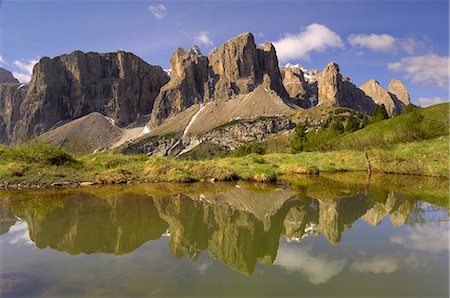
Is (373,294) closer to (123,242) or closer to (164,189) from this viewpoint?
(123,242)

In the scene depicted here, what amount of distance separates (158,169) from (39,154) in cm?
900

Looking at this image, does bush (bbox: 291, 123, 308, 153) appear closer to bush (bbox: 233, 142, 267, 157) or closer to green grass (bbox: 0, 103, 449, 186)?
bush (bbox: 233, 142, 267, 157)

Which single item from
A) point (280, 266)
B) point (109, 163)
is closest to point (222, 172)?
point (109, 163)

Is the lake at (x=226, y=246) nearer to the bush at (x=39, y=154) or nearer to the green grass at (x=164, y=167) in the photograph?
the green grass at (x=164, y=167)

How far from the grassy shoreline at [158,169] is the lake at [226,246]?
646 cm

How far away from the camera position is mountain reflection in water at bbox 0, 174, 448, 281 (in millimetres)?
9484

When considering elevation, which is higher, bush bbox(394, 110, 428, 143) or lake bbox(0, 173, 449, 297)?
bush bbox(394, 110, 428, 143)

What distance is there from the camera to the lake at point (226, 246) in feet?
22.1

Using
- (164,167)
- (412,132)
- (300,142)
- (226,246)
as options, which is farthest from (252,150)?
(226,246)

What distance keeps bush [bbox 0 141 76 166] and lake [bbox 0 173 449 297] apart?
29.5 ft

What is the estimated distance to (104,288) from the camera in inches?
263

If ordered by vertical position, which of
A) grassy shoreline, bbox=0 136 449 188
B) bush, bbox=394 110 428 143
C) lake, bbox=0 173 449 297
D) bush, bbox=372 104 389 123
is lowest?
lake, bbox=0 173 449 297

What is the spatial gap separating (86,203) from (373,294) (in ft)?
44.1

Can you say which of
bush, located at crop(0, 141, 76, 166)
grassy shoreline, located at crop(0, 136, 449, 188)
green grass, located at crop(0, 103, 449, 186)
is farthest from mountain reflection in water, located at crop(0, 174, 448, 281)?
bush, located at crop(0, 141, 76, 166)
